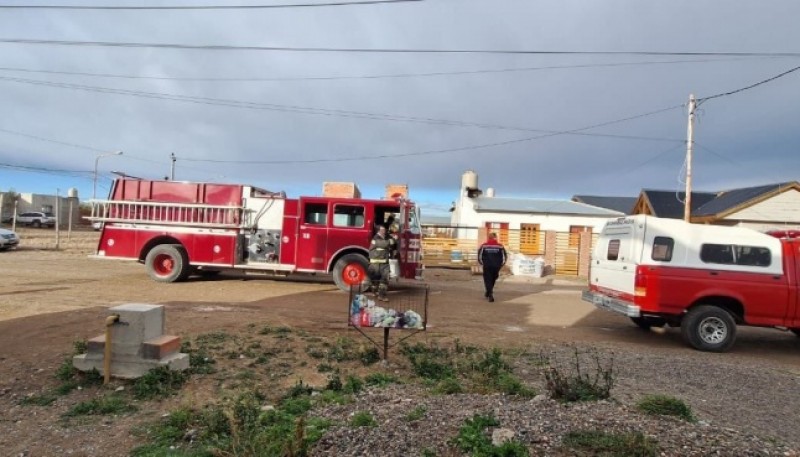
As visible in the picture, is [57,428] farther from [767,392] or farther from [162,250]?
[162,250]

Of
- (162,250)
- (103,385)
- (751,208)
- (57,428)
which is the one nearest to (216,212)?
(162,250)

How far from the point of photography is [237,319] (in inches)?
367

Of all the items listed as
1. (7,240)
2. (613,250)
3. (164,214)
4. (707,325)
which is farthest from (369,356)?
(7,240)

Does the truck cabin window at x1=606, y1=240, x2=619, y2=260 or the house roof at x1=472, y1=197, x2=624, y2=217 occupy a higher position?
the house roof at x1=472, y1=197, x2=624, y2=217

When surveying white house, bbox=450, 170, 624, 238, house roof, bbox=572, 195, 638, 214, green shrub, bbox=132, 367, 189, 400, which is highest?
house roof, bbox=572, 195, 638, 214

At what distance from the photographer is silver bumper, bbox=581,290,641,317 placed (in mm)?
8820

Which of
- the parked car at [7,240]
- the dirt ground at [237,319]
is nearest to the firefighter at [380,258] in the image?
the dirt ground at [237,319]

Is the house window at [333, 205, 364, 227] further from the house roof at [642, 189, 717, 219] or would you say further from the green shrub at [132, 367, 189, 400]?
the house roof at [642, 189, 717, 219]

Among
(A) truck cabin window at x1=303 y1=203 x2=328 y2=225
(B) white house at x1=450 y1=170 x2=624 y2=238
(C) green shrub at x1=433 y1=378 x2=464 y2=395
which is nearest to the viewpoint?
(C) green shrub at x1=433 y1=378 x2=464 y2=395

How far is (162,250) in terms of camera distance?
14914mm

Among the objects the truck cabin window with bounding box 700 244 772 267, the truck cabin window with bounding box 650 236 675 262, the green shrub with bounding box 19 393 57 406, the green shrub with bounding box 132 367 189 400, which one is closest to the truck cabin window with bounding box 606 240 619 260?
the truck cabin window with bounding box 650 236 675 262

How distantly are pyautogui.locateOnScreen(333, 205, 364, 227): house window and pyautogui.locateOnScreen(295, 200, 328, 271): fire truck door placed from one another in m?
Result: 0.28

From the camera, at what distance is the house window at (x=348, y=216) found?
47.0 ft

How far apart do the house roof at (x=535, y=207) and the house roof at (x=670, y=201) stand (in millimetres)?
4499
